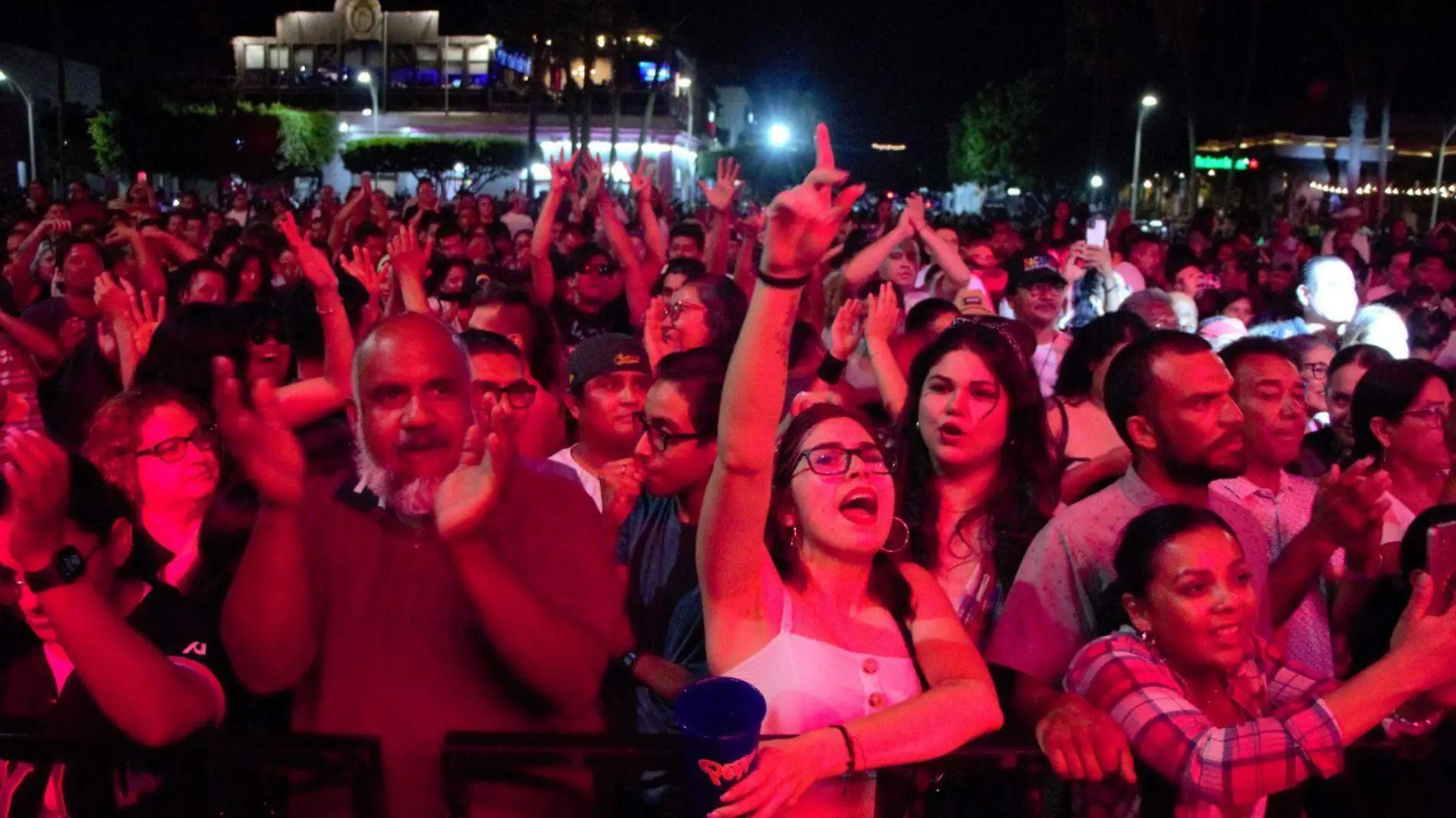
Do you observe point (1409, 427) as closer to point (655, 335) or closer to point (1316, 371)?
point (1316, 371)

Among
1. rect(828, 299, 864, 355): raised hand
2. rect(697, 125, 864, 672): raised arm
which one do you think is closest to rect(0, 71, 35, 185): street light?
rect(828, 299, 864, 355): raised hand

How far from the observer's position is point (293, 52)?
77.2 meters

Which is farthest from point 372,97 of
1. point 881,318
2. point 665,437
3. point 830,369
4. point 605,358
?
point 665,437

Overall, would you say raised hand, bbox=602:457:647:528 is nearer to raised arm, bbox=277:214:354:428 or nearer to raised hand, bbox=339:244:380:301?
raised arm, bbox=277:214:354:428

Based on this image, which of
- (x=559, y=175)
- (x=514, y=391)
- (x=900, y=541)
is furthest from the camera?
(x=559, y=175)

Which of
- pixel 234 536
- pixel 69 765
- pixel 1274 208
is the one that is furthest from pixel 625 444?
pixel 1274 208

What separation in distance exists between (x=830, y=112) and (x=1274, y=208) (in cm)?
5339

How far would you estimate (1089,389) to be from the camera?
5352 mm

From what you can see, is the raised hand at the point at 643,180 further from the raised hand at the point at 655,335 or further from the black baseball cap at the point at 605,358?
the black baseball cap at the point at 605,358

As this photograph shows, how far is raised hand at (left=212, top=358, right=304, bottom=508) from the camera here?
2367 millimetres

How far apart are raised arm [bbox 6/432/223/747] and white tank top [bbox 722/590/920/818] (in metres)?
1.14

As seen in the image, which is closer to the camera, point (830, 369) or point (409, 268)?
point (409, 268)

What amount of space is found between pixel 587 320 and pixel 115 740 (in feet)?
19.4

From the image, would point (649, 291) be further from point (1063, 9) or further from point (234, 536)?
point (1063, 9)
